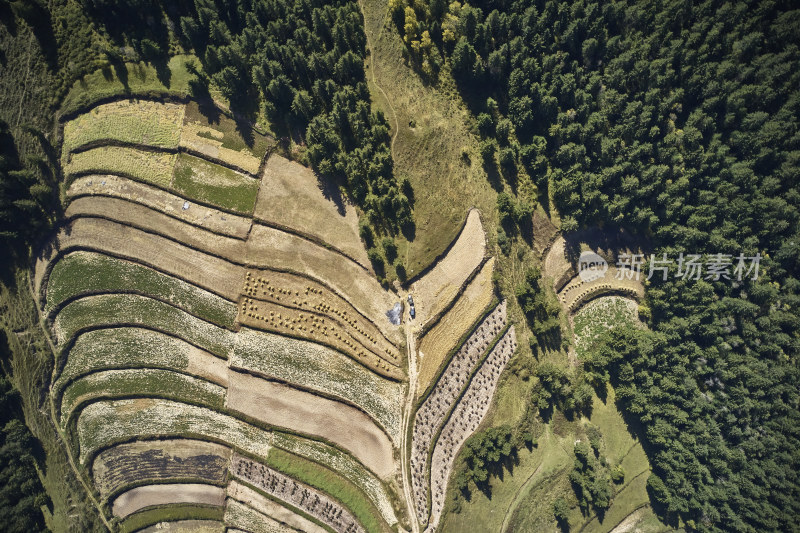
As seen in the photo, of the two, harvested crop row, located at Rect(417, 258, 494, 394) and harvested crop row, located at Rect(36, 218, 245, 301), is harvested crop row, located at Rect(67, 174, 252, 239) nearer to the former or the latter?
harvested crop row, located at Rect(36, 218, 245, 301)

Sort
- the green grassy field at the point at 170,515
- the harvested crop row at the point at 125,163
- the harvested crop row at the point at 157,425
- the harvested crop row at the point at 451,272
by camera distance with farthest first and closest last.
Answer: the green grassy field at the point at 170,515 < the harvested crop row at the point at 157,425 < the harvested crop row at the point at 451,272 < the harvested crop row at the point at 125,163

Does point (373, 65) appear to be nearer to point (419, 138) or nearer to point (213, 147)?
point (419, 138)

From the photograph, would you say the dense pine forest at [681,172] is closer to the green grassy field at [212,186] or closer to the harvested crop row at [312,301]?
the green grassy field at [212,186]

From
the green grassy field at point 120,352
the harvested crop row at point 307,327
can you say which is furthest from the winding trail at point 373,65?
the green grassy field at point 120,352

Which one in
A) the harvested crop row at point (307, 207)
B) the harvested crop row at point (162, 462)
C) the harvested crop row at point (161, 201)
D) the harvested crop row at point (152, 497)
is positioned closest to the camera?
the harvested crop row at point (161, 201)

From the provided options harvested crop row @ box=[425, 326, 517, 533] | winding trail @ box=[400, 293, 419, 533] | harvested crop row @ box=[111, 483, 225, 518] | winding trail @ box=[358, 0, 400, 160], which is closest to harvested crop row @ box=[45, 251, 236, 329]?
harvested crop row @ box=[111, 483, 225, 518]

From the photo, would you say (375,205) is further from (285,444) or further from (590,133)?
(285,444)
